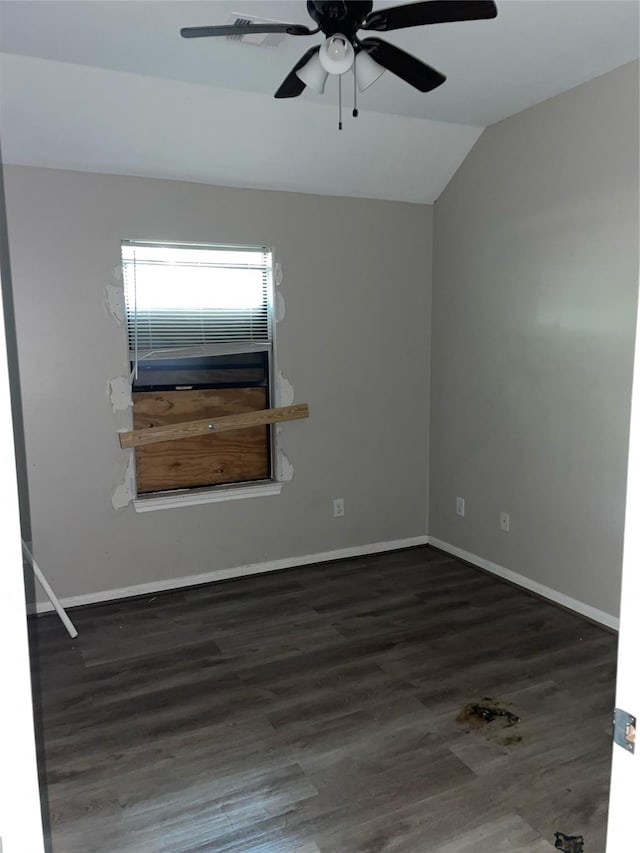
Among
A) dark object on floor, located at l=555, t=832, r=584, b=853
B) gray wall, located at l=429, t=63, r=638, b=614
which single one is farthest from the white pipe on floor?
gray wall, located at l=429, t=63, r=638, b=614

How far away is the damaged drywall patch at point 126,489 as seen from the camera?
12.0 ft

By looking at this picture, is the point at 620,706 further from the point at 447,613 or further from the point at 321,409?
the point at 321,409

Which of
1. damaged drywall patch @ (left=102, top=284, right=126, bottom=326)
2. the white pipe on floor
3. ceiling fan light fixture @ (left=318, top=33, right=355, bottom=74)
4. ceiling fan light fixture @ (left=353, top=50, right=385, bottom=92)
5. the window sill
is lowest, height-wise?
the white pipe on floor

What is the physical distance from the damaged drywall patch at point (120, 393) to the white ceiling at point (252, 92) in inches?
46.3

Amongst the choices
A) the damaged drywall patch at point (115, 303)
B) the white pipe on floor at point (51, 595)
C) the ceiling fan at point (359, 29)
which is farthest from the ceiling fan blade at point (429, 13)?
the white pipe on floor at point (51, 595)

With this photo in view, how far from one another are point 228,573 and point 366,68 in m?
2.98

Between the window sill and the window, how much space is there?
75 millimetres

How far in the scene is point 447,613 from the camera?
345 cm

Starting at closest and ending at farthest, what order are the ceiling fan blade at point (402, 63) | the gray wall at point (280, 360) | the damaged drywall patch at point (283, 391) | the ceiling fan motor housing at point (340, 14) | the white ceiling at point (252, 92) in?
1. the ceiling fan motor housing at point (340, 14)
2. the ceiling fan blade at point (402, 63)
3. the white ceiling at point (252, 92)
4. the gray wall at point (280, 360)
5. the damaged drywall patch at point (283, 391)

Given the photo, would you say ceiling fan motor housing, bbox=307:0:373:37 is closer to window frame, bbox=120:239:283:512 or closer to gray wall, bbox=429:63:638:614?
gray wall, bbox=429:63:638:614

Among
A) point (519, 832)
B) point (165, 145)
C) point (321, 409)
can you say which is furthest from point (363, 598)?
point (165, 145)

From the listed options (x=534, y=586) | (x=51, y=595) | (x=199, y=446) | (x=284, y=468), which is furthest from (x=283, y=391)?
(x=534, y=586)

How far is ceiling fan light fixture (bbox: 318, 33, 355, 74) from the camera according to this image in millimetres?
1991

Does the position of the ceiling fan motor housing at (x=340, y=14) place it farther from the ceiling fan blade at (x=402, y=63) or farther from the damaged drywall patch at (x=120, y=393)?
the damaged drywall patch at (x=120, y=393)
